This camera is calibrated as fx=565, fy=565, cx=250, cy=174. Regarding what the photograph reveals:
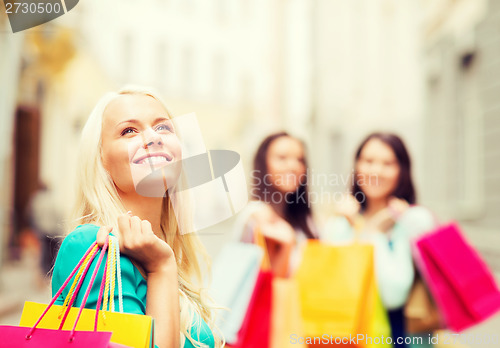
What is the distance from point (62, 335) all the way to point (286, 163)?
1894 millimetres

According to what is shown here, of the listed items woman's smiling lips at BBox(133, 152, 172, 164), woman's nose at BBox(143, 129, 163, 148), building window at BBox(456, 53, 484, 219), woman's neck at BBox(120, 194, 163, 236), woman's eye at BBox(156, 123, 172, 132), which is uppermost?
woman's eye at BBox(156, 123, 172, 132)

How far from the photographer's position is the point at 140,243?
3.19 ft

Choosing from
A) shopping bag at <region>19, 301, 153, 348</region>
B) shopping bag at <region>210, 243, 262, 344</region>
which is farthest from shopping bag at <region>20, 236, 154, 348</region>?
shopping bag at <region>210, 243, 262, 344</region>

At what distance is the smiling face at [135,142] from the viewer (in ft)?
3.49

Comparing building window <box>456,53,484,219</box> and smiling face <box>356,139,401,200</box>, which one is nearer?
smiling face <box>356,139,401,200</box>

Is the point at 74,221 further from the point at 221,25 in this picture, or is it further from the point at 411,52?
the point at 221,25

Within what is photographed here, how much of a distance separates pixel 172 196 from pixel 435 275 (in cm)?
160

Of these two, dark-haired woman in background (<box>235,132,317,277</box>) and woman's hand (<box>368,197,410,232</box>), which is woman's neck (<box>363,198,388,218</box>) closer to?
woman's hand (<box>368,197,410,232</box>)

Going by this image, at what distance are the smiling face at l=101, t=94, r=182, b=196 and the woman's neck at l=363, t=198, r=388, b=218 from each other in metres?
1.80

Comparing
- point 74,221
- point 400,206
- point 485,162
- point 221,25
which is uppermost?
point 221,25

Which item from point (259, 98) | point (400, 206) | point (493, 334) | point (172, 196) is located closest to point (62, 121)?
point (259, 98)

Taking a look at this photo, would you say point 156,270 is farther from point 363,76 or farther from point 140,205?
point 363,76

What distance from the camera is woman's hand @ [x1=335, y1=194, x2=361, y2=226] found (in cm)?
272

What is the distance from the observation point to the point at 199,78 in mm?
13672
